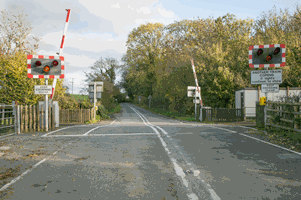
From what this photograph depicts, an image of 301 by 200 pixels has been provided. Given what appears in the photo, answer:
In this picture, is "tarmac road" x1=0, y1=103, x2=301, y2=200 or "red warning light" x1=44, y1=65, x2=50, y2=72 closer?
"tarmac road" x1=0, y1=103, x2=301, y2=200

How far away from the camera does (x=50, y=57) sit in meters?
12.2

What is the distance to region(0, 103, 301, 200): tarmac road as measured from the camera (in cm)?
414

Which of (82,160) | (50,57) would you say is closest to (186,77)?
(50,57)

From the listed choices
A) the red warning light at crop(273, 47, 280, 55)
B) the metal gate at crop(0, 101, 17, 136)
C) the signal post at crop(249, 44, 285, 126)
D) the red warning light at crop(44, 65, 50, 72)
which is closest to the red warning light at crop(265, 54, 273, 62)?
the signal post at crop(249, 44, 285, 126)

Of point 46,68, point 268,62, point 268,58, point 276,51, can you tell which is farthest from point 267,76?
point 46,68

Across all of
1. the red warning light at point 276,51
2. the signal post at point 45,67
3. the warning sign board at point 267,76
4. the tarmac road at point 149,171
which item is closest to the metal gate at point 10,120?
the signal post at point 45,67

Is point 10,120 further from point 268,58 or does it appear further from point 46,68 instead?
point 268,58

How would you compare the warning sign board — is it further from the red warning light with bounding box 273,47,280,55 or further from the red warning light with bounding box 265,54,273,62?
the red warning light with bounding box 273,47,280,55

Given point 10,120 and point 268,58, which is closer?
point 268,58

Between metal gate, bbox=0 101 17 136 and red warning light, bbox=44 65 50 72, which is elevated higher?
red warning light, bbox=44 65 50 72

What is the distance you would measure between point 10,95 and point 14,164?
53.0ft

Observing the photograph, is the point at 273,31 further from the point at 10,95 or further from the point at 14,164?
the point at 14,164

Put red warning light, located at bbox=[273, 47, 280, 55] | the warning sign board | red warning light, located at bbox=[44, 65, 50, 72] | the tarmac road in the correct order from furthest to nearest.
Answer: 1. red warning light, located at bbox=[44, 65, 50, 72]
2. red warning light, located at bbox=[273, 47, 280, 55]
3. the warning sign board
4. the tarmac road

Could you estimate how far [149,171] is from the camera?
536 centimetres
